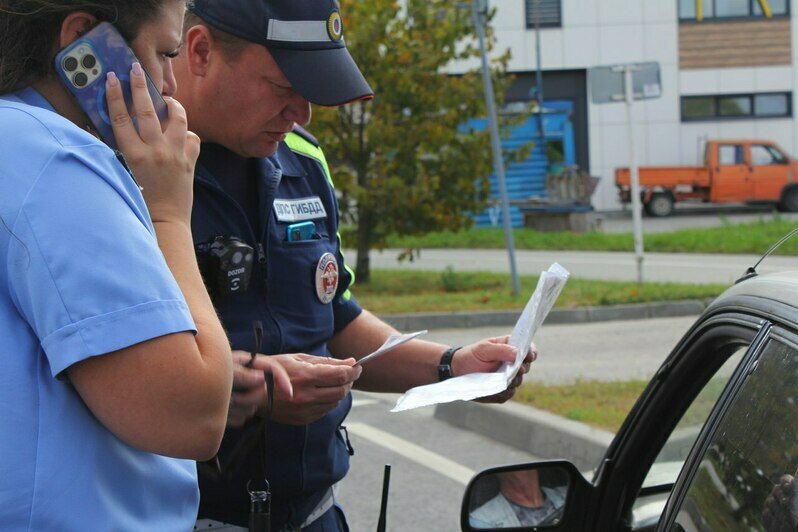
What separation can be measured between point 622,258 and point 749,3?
54.2ft

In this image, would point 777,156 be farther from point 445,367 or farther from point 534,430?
point 445,367

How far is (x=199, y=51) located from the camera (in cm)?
236

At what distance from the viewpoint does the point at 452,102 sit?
547 inches

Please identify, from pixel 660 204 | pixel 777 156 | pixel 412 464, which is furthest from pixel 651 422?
pixel 777 156

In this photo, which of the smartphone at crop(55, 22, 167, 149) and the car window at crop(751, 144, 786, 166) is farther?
the car window at crop(751, 144, 786, 166)

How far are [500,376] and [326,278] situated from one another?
44 cm

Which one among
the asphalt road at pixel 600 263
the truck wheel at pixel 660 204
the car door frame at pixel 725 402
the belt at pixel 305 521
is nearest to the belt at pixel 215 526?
the belt at pixel 305 521

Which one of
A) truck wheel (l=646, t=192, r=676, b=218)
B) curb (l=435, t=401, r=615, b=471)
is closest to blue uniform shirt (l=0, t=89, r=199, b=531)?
curb (l=435, t=401, r=615, b=471)

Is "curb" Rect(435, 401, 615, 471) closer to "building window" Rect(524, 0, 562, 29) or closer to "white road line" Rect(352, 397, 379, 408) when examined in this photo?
"white road line" Rect(352, 397, 379, 408)

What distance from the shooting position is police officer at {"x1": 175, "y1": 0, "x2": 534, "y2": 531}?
2260mm

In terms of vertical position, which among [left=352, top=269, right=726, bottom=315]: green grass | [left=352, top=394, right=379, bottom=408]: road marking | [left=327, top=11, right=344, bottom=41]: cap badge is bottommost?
[left=352, top=269, right=726, bottom=315]: green grass

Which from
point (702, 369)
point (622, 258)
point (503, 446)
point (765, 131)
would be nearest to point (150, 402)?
point (702, 369)

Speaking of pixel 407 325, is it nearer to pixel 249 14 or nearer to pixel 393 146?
pixel 393 146

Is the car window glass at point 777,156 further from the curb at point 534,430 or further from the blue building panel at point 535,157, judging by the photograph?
the curb at point 534,430
